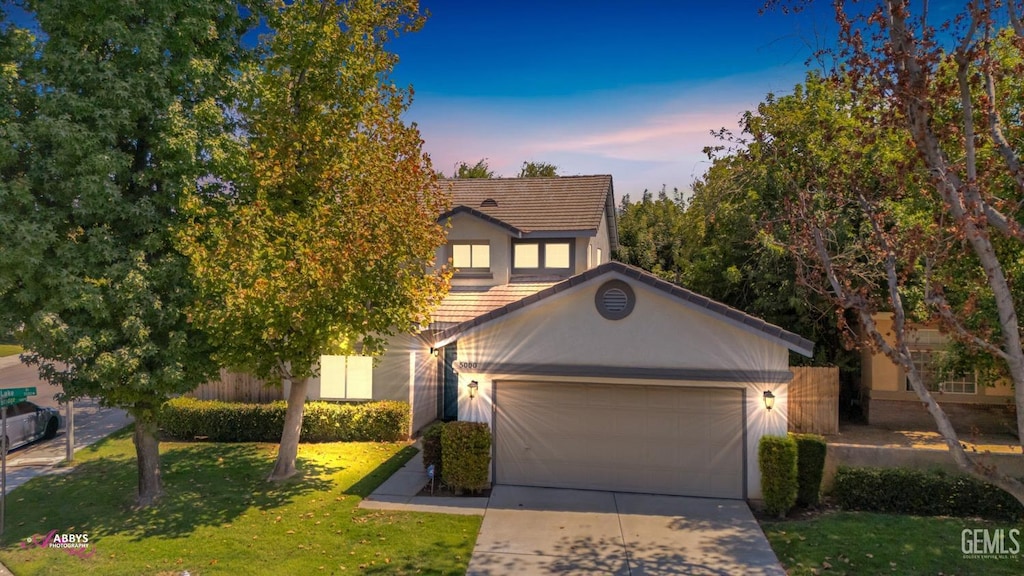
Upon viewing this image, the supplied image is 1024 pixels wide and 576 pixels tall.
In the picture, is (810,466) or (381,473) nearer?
(810,466)

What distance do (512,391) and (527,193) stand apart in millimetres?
11176

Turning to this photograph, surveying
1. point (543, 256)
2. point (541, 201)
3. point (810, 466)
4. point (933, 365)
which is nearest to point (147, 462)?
point (543, 256)

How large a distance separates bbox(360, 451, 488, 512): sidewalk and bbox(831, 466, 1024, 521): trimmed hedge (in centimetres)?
697

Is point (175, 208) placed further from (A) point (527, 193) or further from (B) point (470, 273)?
(A) point (527, 193)

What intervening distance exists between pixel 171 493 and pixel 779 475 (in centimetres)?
1196

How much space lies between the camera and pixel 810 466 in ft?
35.5

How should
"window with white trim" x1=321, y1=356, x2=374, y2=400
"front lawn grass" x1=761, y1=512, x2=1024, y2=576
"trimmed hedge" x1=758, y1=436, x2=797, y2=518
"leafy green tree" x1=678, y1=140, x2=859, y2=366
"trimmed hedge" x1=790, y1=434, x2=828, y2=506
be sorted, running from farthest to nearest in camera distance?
"leafy green tree" x1=678, y1=140, x2=859, y2=366
"window with white trim" x1=321, y1=356, x2=374, y2=400
"trimmed hedge" x1=790, y1=434, x2=828, y2=506
"trimmed hedge" x1=758, y1=436, x2=797, y2=518
"front lawn grass" x1=761, y1=512, x2=1024, y2=576

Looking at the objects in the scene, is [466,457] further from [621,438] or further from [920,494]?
[920,494]

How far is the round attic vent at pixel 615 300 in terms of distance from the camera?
11.4 m

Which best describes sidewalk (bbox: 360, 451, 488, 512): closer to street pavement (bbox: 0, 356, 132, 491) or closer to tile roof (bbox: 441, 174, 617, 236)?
street pavement (bbox: 0, 356, 132, 491)

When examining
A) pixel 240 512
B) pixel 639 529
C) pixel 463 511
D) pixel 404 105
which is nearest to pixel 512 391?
pixel 463 511

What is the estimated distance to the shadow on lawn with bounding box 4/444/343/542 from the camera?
34.0 feet

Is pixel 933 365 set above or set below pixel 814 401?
above

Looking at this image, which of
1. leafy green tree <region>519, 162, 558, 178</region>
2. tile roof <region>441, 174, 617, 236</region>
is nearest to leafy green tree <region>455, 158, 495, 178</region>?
leafy green tree <region>519, 162, 558, 178</region>
